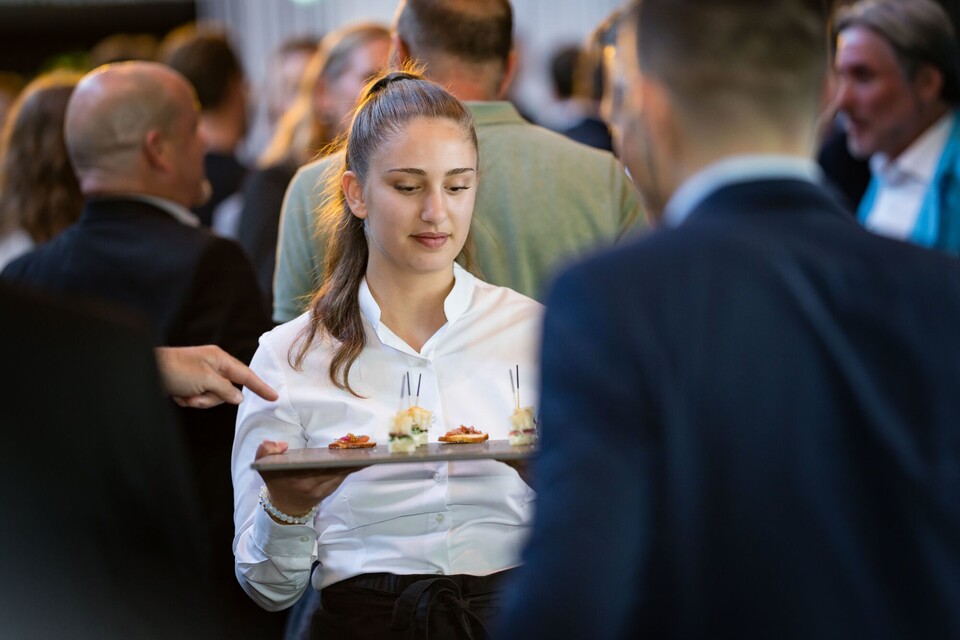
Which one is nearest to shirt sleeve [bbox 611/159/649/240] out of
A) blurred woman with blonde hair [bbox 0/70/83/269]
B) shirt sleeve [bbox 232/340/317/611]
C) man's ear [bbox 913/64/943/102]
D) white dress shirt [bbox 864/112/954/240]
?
shirt sleeve [bbox 232/340/317/611]

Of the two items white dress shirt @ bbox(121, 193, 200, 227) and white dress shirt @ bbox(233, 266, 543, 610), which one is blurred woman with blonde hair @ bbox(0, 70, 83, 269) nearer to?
white dress shirt @ bbox(121, 193, 200, 227)

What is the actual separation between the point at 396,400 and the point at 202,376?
1.09 ft

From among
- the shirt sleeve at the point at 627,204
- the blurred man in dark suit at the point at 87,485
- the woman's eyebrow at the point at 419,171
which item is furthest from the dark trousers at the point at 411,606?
the shirt sleeve at the point at 627,204

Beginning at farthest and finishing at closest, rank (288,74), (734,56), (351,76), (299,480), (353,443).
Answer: (288,74)
(351,76)
(353,443)
(299,480)
(734,56)

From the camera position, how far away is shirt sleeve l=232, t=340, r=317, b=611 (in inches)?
79.4

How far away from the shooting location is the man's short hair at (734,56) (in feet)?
4.34

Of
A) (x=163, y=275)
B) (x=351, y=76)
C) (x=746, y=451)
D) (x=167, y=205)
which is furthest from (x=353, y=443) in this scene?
(x=351, y=76)

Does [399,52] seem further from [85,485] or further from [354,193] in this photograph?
[85,485]

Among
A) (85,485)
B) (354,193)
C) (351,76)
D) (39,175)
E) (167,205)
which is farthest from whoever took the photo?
(351,76)

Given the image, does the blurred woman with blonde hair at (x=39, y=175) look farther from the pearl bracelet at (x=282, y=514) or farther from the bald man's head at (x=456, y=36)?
the pearl bracelet at (x=282, y=514)

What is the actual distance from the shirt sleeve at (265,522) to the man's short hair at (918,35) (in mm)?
2396

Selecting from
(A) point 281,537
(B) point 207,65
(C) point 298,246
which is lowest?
(A) point 281,537

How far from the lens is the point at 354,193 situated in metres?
2.28

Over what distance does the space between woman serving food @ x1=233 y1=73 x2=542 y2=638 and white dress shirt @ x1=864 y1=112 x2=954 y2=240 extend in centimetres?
190
